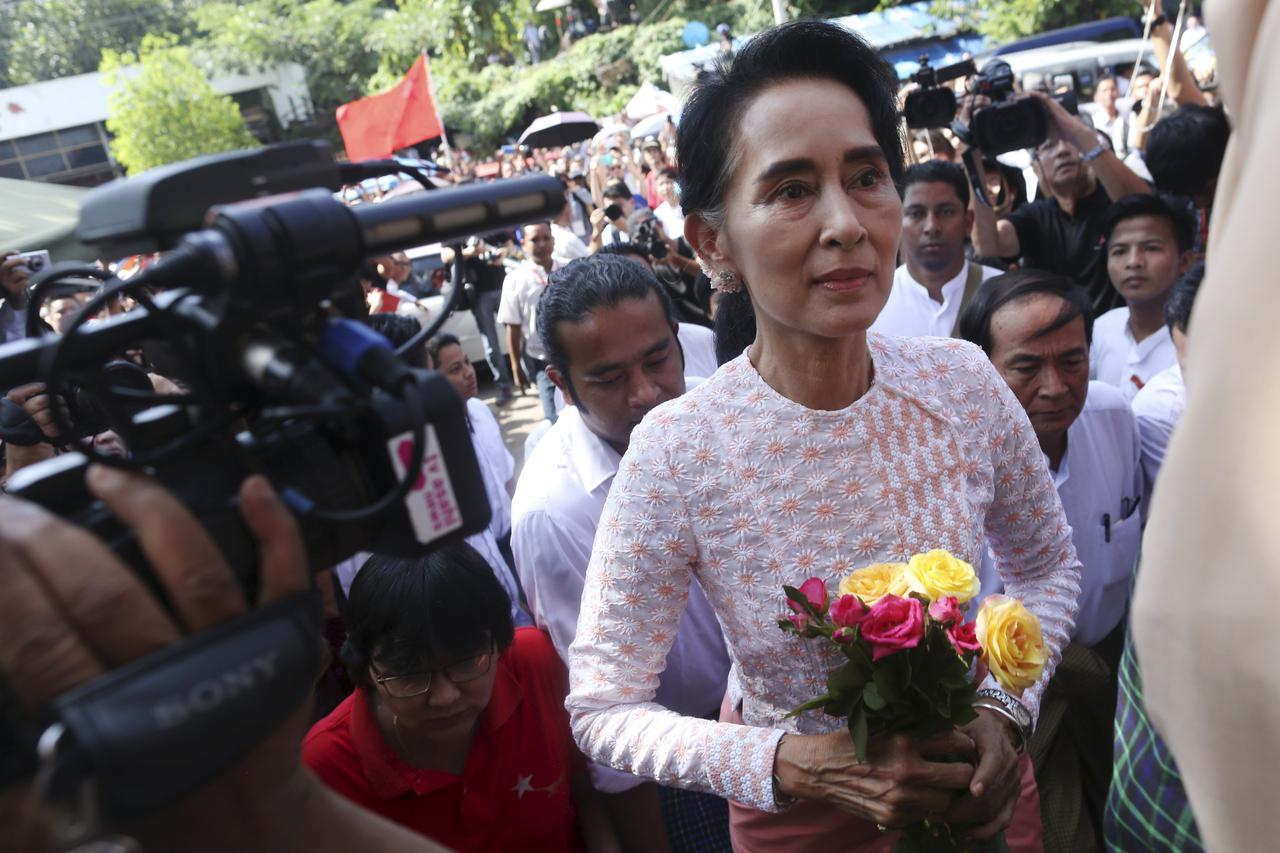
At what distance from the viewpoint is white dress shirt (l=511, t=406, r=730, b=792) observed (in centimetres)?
230

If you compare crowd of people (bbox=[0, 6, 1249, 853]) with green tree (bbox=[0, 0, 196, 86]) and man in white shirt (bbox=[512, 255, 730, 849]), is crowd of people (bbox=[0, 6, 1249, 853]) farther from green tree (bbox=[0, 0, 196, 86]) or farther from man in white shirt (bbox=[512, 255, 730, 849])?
green tree (bbox=[0, 0, 196, 86])

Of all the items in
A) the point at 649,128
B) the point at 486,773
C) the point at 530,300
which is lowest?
the point at 649,128

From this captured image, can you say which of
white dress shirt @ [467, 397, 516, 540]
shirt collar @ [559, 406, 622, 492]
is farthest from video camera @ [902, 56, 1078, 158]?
shirt collar @ [559, 406, 622, 492]

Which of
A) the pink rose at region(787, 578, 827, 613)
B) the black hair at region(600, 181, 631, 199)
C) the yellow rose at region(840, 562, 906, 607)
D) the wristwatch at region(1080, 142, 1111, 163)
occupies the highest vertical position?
the pink rose at region(787, 578, 827, 613)

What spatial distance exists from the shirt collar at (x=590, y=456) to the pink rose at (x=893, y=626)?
1.13m

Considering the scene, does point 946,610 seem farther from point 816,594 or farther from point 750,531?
point 750,531

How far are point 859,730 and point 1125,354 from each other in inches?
106

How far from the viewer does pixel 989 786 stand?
1.48 meters

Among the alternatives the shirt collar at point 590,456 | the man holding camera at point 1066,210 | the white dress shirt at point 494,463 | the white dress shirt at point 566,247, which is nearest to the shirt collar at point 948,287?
the man holding camera at point 1066,210

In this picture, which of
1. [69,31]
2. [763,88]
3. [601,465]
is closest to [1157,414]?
[601,465]

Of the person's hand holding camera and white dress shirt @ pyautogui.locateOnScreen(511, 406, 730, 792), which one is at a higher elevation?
the person's hand holding camera

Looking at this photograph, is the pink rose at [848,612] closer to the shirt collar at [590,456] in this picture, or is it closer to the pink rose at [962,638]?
the pink rose at [962,638]

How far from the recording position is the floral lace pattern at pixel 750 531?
61.9 inches

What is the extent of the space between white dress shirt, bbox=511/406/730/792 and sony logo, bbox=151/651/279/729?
159 centimetres
